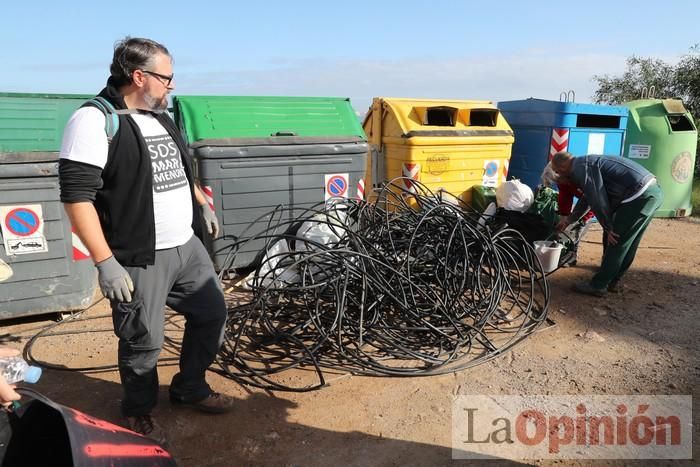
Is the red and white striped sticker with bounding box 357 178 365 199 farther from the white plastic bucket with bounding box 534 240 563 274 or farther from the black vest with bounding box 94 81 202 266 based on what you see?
the black vest with bounding box 94 81 202 266

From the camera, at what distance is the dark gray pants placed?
220cm

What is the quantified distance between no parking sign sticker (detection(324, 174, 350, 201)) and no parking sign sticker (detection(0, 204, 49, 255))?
234 centimetres

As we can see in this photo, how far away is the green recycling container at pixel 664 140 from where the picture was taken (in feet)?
22.4

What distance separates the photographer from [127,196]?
6.86 ft

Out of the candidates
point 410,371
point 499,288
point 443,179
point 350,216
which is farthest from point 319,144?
point 410,371

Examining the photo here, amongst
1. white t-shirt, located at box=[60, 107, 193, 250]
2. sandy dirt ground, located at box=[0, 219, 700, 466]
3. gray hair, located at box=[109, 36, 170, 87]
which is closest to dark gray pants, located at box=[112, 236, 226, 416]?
white t-shirt, located at box=[60, 107, 193, 250]

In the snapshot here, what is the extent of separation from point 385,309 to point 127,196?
6.66 ft

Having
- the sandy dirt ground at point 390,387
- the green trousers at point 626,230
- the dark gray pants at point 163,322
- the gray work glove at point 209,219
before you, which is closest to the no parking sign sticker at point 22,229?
the sandy dirt ground at point 390,387

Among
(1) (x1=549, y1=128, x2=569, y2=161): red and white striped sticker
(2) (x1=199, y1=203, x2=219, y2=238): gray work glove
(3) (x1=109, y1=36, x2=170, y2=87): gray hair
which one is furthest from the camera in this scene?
(1) (x1=549, y1=128, x2=569, y2=161): red and white striped sticker

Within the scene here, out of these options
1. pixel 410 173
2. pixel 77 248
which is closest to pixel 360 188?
pixel 410 173

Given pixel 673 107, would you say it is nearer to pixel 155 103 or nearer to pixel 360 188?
pixel 360 188

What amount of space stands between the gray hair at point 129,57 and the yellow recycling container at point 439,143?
352cm

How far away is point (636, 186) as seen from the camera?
410cm

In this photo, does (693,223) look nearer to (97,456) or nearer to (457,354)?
(457,354)
